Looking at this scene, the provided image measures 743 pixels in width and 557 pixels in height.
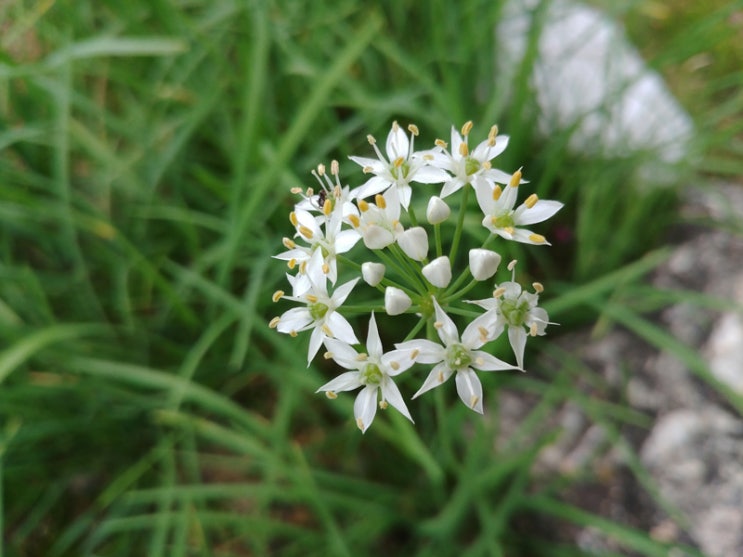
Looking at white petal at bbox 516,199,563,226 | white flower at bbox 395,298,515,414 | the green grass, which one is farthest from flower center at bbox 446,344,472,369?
the green grass

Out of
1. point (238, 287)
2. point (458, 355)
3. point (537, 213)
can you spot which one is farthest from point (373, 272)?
point (238, 287)

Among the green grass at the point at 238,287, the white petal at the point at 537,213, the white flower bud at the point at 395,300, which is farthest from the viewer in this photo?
the green grass at the point at 238,287

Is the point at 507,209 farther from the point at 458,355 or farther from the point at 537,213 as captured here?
the point at 458,355

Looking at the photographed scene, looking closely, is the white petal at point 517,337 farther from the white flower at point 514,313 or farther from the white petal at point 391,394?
the white petal at point 391,394

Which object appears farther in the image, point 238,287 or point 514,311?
point 238,287

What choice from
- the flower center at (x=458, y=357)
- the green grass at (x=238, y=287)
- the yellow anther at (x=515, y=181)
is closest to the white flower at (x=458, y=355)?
the flower center at (x=458, y=357)

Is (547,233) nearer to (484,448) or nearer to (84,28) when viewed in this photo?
(484,448)

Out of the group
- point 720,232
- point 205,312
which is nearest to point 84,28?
point 205,312
